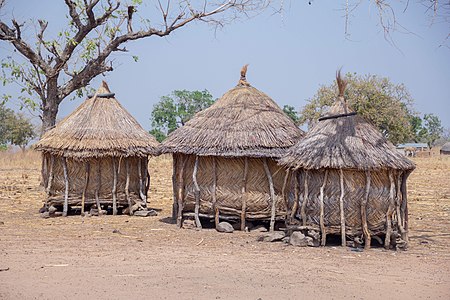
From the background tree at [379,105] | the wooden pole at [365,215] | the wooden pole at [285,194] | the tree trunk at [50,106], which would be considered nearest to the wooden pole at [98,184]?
the wooden pole at [285,194]

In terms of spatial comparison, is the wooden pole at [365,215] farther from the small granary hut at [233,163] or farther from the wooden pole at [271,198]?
the wooden pole at [271,198]

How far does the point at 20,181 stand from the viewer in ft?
71.4

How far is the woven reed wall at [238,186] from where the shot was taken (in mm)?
11695

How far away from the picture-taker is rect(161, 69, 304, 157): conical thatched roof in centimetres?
1141

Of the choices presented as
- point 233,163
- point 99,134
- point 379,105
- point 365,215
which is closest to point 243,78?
point 233,163

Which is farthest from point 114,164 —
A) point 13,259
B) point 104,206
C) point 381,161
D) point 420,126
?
point 420,126

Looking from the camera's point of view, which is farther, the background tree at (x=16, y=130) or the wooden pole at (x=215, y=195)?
the background tree at (x=16, y=130)

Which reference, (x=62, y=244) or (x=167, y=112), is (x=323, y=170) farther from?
(x=167, y=112)

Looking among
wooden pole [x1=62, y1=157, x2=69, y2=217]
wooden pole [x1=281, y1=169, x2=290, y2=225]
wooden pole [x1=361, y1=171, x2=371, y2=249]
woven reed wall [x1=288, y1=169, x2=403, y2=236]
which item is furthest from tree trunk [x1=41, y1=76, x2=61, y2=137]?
wooden pole [x1=361, y1=171, x2=371, y2=249]

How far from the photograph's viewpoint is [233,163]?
38.7ft

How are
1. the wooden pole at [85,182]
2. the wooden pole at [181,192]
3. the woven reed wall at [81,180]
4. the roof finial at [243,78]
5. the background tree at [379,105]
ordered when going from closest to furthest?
the wooden pole at [181,192] < the roof finial at [243,78] < the wooden pole at [85,182] < the woven reed wall at [81,180] < the background tree at [379,105]

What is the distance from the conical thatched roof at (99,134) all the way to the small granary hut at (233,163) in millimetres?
1664

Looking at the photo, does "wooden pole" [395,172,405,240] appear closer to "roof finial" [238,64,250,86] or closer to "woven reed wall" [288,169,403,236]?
"woven reed wall" [288,169,403,236]

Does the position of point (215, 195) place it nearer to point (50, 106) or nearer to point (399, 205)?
point (399, 205)
